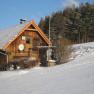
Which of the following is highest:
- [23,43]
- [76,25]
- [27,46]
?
[76,25]

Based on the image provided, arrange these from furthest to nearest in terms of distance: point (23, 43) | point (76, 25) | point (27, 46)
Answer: point (76, 25)
point (27, 46)
point (23, 43)

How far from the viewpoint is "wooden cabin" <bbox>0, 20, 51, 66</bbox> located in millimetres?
31038

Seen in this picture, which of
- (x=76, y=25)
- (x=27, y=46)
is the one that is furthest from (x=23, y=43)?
(x=76, y=25)

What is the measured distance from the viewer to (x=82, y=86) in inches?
436

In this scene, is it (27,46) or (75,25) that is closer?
(27,46)

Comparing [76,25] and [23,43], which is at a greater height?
[76,25]

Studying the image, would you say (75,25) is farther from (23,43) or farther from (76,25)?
(23,43)

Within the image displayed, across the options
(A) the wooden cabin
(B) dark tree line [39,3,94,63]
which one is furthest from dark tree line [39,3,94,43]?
(A) the wooden cabin

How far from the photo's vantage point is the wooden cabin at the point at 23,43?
31038mm

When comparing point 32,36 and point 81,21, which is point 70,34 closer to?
point 81,21

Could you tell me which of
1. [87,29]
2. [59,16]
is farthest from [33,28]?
[59,16]

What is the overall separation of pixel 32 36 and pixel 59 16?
37366mm

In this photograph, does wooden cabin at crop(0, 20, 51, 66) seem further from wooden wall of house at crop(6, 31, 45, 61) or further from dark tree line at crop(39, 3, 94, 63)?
dark tree line at crop(39, 3, 94, 63)

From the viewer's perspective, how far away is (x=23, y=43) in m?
32.8
